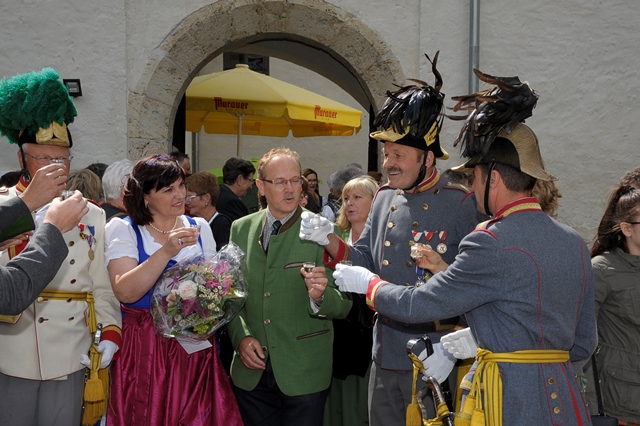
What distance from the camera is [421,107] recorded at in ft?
11.4

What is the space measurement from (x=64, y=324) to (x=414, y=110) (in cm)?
189

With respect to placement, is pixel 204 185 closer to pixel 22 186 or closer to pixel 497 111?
pixel 22 186

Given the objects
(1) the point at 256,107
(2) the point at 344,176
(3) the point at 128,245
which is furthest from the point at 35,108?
(1) the point at 256,107

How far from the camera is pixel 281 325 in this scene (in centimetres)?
361

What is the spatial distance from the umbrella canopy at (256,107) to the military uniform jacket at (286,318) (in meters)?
5.91

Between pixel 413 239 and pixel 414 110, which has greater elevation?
pixel 414 110

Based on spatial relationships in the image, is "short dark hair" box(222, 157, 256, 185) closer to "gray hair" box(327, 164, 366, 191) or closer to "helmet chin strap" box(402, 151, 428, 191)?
"gray hair" box(327, 164, 366, 191)

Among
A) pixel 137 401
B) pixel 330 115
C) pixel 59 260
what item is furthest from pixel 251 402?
pixel 330 115

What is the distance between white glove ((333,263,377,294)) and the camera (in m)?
3.07

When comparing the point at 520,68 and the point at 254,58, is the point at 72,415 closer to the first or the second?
the point at 520,68

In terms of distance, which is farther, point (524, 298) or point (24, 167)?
point (24, 167)

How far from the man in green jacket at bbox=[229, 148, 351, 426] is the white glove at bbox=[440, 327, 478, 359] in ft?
2.47

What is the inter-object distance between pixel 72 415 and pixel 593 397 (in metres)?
2.47

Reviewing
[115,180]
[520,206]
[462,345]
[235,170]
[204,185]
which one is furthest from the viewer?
[235,170]
